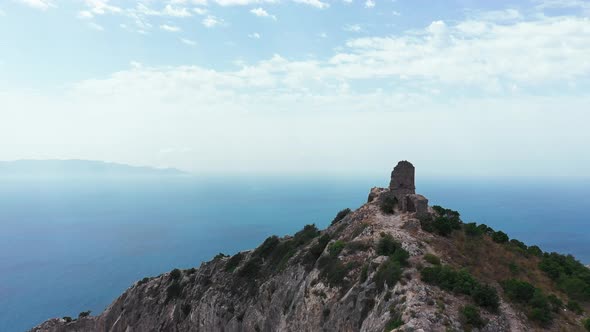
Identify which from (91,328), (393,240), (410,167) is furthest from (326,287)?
(91,328)

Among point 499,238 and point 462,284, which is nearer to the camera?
point 462,284

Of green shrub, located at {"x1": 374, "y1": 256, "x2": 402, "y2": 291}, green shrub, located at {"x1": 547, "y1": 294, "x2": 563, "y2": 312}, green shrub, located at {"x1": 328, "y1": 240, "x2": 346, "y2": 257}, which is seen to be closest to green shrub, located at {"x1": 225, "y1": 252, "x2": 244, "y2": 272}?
green shrub, located at {"x1": 328, "y1": 240, "x2": 346, "y2": 257}

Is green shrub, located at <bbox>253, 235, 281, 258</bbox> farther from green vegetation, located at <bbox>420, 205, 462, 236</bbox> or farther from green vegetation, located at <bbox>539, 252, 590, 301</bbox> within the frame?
green vegetation, located at <bbox>539, 252, 590, 301</bbox>

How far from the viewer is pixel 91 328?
58094 millimetres

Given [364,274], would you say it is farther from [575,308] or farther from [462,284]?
[575,308]

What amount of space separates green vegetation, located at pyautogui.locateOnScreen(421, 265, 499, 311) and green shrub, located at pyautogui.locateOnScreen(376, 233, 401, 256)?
435 cm

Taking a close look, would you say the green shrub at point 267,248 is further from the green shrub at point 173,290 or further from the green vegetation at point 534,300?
the green vegetation at point 534,300

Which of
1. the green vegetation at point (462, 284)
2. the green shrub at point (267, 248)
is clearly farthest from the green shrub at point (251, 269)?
the green vegetation at point (462, 284)

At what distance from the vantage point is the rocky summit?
838 inches

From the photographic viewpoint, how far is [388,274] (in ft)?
80.1

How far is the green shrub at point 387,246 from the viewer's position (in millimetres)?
28953

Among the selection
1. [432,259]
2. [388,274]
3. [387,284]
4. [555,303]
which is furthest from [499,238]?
[387,284]

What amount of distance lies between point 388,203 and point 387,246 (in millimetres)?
11210

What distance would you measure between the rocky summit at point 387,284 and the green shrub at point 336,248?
186mm
